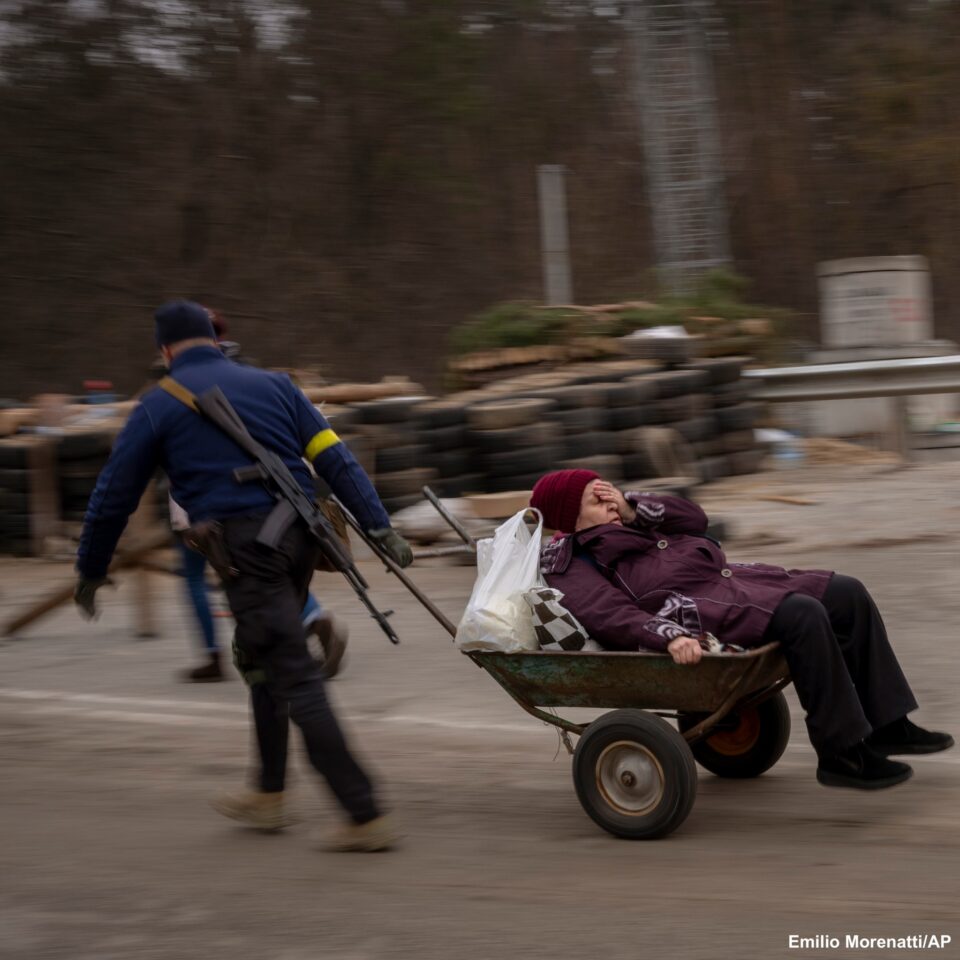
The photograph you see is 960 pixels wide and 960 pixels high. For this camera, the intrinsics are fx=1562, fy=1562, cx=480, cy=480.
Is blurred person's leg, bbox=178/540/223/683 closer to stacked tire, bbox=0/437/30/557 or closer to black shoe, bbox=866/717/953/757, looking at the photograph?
black shoe, bbox=866/717/953/757

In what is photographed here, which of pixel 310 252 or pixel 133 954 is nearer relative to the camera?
pixel 133 954

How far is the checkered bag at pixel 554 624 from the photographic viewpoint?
4934 millimetres

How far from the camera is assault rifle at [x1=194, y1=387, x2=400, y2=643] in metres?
4.88

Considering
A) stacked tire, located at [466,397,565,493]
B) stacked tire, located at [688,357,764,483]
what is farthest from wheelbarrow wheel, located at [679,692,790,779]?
stacked tire, located at [688,357,764,483]

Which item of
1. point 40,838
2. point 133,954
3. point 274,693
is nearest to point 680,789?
point 274,693

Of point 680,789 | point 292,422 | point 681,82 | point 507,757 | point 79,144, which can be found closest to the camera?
point 680,789

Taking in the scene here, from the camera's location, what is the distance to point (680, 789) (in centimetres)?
468

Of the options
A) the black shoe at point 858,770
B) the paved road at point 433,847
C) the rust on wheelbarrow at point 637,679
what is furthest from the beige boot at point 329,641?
the black shoe at point 858,770

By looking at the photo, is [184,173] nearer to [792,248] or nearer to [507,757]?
[792,248]

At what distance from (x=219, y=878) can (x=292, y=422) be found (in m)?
1.45

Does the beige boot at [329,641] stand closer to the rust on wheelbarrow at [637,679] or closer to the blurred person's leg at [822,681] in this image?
the rust on wheelbarrow at [637,679]

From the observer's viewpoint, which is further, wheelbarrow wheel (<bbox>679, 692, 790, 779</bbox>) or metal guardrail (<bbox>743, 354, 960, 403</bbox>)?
metal guardrail (<bbox>743, 354, 960, 403</bbox>)

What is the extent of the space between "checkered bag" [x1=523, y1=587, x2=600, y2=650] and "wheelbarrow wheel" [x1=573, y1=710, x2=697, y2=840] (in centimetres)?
26

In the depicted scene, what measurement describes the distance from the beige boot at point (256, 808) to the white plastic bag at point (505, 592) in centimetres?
85
